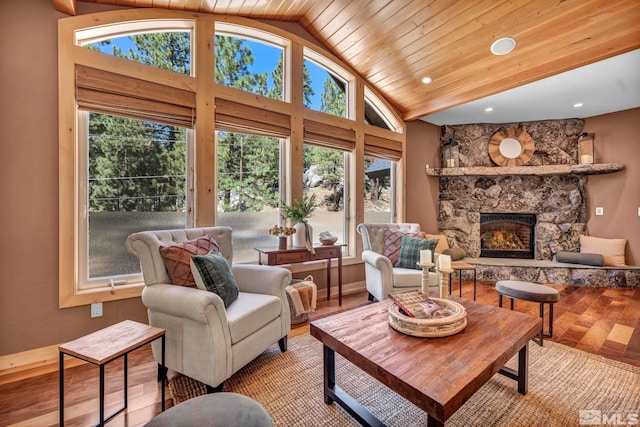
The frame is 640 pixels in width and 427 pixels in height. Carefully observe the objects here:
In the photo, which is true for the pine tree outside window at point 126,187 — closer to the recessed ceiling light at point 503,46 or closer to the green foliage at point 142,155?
the green foliage at point 142,155

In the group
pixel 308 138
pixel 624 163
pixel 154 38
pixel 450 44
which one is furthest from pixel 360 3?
pixel 624 163

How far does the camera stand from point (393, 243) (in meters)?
3.40

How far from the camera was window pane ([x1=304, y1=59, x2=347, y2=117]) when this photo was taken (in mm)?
3693

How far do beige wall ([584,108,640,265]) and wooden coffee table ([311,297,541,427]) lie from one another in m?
4.10

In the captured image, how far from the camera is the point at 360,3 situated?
9.35ft

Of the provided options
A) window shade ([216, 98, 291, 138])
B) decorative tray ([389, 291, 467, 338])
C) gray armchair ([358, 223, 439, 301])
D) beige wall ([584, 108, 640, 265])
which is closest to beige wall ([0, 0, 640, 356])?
window shade ([216, 98, 291, 138])

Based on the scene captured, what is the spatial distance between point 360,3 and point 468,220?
3.84 m

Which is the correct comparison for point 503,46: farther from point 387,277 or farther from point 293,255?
point 293,255

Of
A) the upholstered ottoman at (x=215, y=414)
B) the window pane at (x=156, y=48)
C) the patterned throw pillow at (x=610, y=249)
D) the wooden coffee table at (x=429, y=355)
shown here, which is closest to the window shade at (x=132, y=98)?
the window pane at (x=156, y=48)

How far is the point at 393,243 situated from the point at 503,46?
94.7 inches

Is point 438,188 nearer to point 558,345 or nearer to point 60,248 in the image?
point 558,345

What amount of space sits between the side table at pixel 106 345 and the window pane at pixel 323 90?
3.03 meters

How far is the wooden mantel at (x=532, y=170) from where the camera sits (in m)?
Result: 4.21

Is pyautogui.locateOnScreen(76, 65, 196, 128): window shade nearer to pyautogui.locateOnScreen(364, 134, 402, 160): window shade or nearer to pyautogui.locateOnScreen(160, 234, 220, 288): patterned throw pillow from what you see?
pyautogui.locateOnScreen(160, 234, 220, 288): patterned throw pillow
